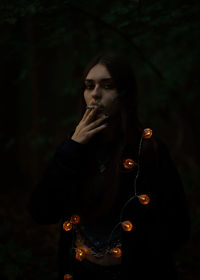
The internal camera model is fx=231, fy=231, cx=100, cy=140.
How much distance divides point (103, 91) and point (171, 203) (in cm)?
94

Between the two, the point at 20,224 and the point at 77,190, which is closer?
the point at 77,190

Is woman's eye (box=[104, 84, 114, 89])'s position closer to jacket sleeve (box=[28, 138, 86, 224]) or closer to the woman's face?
the woman's face

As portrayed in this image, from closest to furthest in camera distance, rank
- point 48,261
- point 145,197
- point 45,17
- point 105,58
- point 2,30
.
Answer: point 145,197
point 105,58
point 45,17
point 2,30
point 48,261

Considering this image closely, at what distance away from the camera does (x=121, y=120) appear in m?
1.73

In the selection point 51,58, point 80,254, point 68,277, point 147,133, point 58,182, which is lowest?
point 68,277

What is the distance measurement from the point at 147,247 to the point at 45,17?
232cm

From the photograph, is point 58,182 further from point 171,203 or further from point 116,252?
point 171,203

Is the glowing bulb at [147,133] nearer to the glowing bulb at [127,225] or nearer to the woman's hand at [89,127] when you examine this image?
the woman's hand at [89,127]

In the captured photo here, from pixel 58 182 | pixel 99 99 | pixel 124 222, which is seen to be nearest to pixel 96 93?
pixel 99 99

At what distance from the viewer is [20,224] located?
13.3ft

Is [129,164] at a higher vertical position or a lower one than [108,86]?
lower

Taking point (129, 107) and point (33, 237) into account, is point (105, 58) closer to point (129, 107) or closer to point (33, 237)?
point (129, 107)

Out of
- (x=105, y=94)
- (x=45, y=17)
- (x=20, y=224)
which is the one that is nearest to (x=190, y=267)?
(x=20, y=224)

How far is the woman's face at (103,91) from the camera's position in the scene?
1596mm
